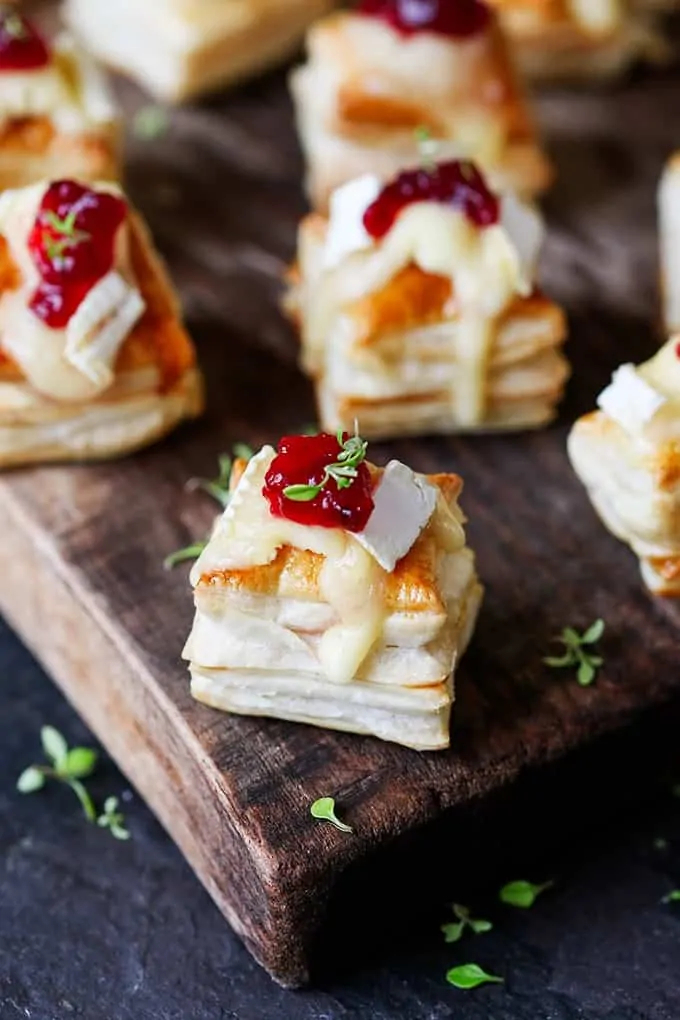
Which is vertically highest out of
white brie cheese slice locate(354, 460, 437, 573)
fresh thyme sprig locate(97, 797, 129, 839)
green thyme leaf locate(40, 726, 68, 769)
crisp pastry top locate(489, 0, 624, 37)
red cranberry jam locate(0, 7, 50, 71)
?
red cranberry jam locate(0, 7, 50, 71)

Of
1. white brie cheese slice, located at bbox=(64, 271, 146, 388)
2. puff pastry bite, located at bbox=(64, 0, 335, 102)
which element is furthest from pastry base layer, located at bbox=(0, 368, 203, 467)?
puff pastry bite, located at bbox=(64, 0, 335, 102)

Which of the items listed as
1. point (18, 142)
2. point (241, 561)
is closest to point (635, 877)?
point (241, 561)

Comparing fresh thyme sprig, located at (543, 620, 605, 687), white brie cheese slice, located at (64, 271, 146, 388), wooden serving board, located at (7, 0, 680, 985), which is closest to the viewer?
wooden serving board, located at (7, 0, 680, 985)

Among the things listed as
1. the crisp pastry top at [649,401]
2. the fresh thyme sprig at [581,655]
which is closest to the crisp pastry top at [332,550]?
the fresh thyme sprig at [581,655]

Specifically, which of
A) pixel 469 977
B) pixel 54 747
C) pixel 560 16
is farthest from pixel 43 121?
pixel 469 977

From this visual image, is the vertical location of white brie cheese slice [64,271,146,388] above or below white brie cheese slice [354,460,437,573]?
above

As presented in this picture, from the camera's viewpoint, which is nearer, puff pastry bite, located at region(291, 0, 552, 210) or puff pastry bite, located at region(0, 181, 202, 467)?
puff pastry bite, located at region(0, 181, 202, 467)

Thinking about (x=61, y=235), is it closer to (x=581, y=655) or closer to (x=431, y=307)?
(x=431, y=307)

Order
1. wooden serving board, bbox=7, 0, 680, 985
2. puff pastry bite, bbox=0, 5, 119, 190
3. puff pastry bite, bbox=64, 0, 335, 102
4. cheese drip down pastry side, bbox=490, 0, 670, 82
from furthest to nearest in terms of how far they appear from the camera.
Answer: cheese drip down pastry side, bbox=490, 0, 670, 82 < puff pastry bite, bbox=64, 0, 335, 102 < puff pastry bite, bbox=0, 5, 119, 190 < wooden serving board, bbox=7, 0, 680, 985

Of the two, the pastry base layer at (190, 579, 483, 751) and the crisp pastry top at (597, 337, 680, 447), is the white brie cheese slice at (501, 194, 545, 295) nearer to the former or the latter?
the crisp pastry top at (597, 337, 680, 447)
